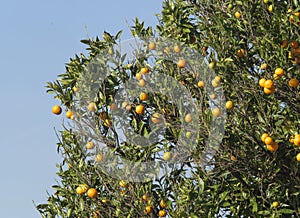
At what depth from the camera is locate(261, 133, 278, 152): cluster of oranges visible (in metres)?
7.16

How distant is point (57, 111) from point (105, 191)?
1296mm

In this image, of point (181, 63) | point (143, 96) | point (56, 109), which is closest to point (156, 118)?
point (143, 96)

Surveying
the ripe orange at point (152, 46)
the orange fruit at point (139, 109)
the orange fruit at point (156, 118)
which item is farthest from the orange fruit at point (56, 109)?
the ripe orange at point (152, 46)

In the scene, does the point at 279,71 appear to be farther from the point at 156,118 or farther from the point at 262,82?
the point at 156,118

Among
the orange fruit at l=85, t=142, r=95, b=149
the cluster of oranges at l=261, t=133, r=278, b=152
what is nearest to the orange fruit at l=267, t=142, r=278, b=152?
the cluster of oranges at l=261, t=133, r=278, b=152

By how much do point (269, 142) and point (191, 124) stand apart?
1.01m

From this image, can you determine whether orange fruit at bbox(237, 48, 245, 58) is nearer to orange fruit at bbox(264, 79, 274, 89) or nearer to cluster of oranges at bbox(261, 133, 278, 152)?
orange fruit at bbox(264, 79, 274, 89)

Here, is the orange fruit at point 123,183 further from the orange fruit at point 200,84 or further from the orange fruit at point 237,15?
the orange fruit at point 237,15

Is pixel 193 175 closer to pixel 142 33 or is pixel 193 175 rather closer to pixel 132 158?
pixel 132 158

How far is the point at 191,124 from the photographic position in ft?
24.3

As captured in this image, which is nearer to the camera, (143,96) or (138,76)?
(143,96)

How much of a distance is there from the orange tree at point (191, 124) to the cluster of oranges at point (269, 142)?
13 millimetres

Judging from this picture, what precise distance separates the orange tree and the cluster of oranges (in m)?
0.01

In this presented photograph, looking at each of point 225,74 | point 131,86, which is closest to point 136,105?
point 131,86
